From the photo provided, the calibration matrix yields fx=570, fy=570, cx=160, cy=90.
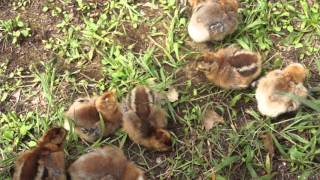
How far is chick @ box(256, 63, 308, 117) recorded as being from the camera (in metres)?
3.77

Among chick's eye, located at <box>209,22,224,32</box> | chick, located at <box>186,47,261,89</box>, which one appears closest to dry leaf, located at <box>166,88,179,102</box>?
chick, located at <box>186,47,261,89</box>

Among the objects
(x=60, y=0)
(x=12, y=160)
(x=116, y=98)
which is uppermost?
(x=60, y=0)

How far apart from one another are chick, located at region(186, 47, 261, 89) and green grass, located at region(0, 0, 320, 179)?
0.13m

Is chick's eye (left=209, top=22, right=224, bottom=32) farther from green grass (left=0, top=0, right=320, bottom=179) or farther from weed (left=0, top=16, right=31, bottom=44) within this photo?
weed (left=0, top=16, right=31, bottom=44)

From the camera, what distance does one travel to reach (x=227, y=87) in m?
4.00

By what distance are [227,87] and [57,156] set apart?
4.15 ft

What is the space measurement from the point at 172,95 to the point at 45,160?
3.40 ft

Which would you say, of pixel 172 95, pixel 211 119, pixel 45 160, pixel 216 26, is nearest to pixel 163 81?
pixel 172 95

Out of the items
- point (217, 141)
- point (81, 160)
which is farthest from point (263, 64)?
point (81, 160)

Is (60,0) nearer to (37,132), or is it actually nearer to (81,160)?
(37,132)

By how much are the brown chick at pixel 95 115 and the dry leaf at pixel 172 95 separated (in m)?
0.40

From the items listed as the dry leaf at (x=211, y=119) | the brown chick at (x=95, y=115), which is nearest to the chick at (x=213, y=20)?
the dry leaf at (x=211, y=119)

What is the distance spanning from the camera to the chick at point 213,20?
409cm

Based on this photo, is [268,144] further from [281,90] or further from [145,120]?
[145,120]
